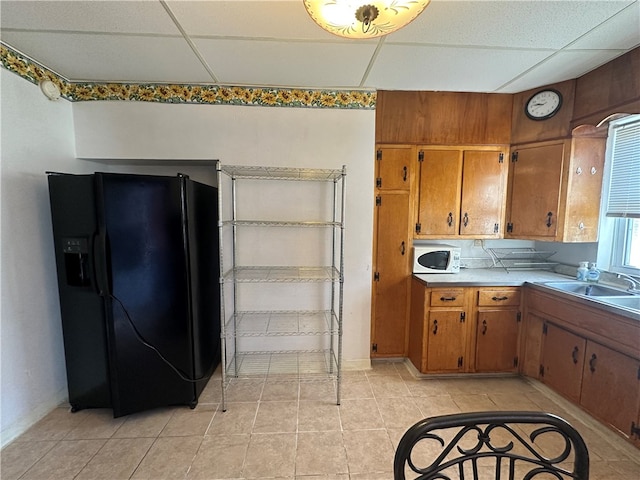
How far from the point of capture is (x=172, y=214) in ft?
6.15

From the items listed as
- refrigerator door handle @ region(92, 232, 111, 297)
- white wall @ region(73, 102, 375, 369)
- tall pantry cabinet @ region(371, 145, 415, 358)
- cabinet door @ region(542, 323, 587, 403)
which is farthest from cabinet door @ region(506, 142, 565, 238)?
refrigerator door handle @ region(92, 232, 111, 297)

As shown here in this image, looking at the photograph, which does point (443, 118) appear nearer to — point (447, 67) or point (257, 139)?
point (447, 67)

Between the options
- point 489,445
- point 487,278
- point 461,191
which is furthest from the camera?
point 461,191

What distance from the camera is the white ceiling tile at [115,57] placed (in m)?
1.66

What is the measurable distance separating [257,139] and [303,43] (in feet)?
2.74

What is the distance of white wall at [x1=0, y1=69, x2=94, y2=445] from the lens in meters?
1.72

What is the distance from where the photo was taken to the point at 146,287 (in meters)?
1.85

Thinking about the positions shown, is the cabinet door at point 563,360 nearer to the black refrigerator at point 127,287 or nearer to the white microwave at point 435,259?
the white microwave at point 435,259

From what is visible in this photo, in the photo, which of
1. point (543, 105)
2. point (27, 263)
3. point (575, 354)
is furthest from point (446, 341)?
point (27, 263)

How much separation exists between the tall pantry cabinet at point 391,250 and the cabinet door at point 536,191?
929 mm

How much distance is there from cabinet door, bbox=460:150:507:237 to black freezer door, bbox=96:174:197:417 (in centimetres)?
229

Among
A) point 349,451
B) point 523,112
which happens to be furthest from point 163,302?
point 523,112

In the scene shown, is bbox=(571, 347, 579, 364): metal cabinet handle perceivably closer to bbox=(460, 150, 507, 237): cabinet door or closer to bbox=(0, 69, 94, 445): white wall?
bbox=(460, 150, 507, 237): cabinet door

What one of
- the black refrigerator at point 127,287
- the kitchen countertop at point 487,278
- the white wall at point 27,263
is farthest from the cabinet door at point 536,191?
the white wall at point 27,263
